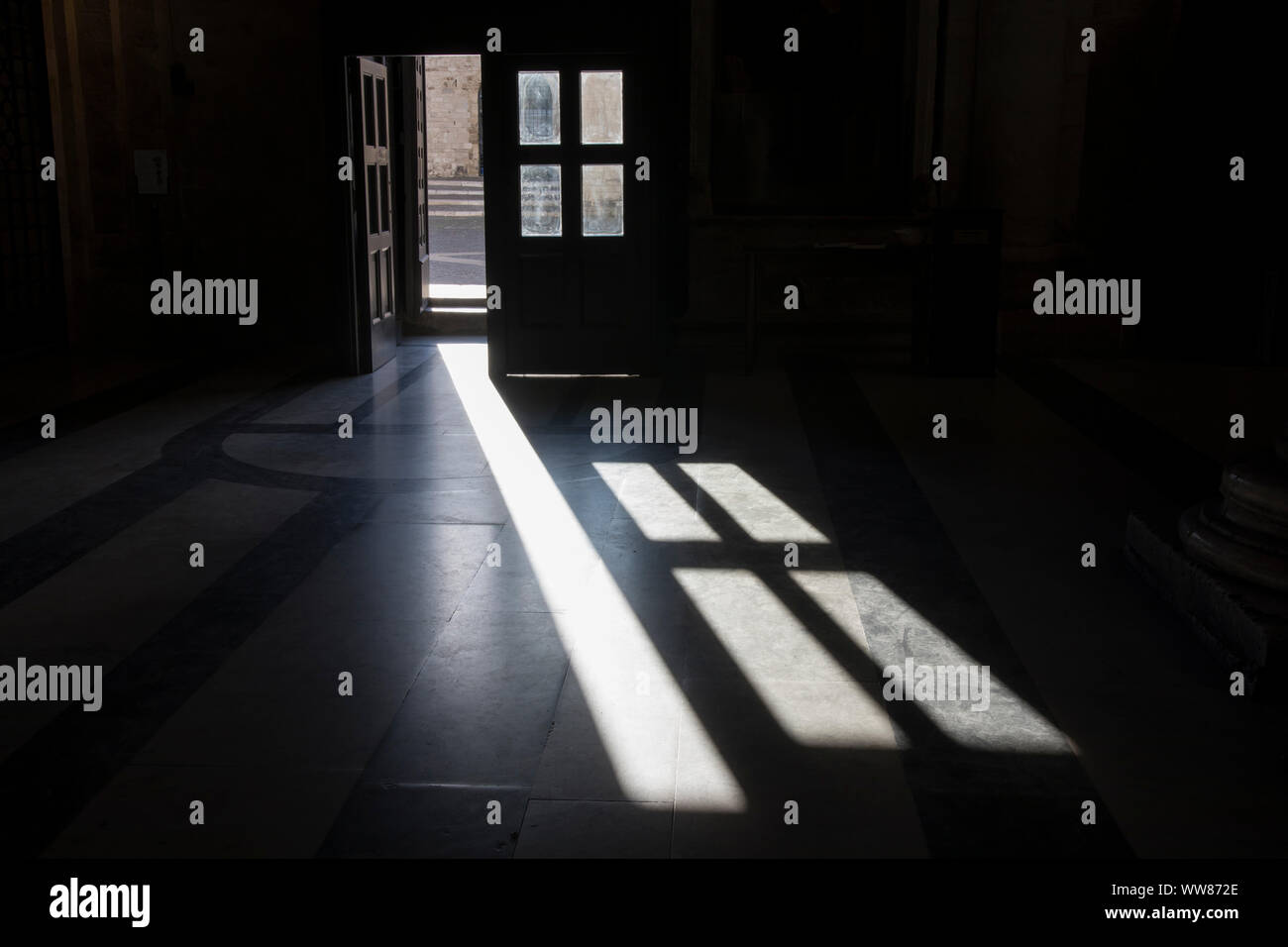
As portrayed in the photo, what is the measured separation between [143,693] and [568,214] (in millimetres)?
Answer: 6030

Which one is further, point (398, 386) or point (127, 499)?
point (398, 386)

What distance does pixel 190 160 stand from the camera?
9.84 m

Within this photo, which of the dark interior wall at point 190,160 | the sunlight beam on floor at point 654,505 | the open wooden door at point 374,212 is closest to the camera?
the sunlight beam on floor at point 654,505

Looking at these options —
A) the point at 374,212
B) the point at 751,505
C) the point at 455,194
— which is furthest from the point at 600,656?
the point at 455,194

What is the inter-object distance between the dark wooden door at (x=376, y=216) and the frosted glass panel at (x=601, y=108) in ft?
5.23

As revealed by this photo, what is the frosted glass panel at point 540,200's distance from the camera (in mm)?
8820

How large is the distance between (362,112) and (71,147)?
2723 millimetres

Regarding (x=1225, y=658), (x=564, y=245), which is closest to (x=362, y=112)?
(x=564, y=245)

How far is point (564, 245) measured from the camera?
8.92 metres

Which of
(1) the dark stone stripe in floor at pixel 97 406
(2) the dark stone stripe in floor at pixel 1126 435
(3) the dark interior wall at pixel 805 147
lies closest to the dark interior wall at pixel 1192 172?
(3) the dark interior wall at pixel 805 147

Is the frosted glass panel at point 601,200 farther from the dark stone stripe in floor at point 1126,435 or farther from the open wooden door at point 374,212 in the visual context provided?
the dark stone stripe in floor at point 1126,435

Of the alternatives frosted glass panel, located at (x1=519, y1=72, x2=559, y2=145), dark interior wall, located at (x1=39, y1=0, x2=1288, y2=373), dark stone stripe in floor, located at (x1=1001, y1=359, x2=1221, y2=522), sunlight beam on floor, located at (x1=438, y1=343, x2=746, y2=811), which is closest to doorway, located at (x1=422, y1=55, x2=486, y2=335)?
dark interior wall, located at (x1=39, y1=0, x2=1288, y2=373)

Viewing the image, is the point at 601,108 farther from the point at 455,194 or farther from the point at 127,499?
the point at 455,194

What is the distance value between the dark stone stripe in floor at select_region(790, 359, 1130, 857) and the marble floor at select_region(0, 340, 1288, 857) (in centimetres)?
1
